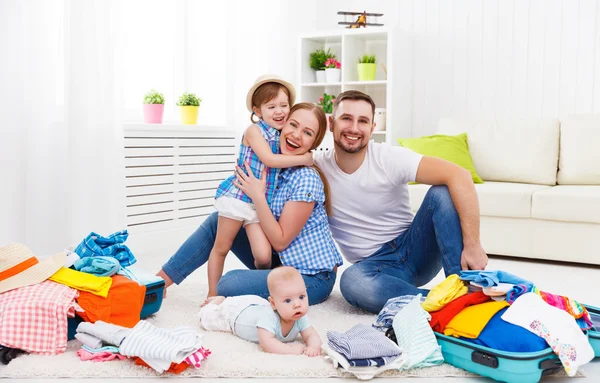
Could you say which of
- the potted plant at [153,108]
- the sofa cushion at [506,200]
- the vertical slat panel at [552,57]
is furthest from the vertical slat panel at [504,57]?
the potted plant at [153,108]

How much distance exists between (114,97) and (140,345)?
2068 mm

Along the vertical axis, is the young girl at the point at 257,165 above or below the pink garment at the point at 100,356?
above

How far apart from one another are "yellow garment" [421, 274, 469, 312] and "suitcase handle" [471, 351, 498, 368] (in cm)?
21

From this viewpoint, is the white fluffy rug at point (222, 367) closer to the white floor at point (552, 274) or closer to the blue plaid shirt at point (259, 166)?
the blue plaid shirt at point (259, 166)

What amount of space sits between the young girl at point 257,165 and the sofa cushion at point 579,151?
7.33 feet

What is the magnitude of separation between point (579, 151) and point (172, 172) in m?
2.51

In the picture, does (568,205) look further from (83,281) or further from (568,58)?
(83,281)

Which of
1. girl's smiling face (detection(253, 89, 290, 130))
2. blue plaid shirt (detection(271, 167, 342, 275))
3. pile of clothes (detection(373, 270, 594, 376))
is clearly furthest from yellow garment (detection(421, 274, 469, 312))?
girl's smiling face (detection(253, 89, 290, 130))

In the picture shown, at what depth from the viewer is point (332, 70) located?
15.8ft

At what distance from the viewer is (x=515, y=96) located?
4.55m

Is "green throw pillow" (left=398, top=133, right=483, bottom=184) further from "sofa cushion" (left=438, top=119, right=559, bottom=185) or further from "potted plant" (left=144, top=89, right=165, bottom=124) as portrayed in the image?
"potted plant" (left=144, top=89, right=165, bottom=124)

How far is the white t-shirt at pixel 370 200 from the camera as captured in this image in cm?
233

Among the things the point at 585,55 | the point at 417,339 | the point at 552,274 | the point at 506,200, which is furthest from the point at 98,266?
the point at 585,55

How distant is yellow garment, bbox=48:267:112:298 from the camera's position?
1.95 meters
